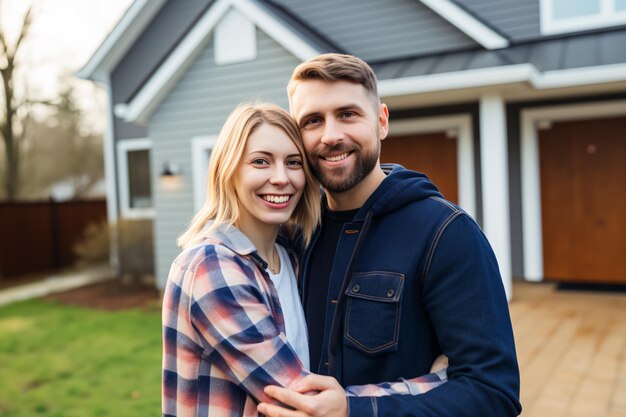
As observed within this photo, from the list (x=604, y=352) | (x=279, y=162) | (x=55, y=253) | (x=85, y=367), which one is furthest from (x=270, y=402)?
(x=55, y=253)

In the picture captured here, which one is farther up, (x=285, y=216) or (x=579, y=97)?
(x=579, y=97)

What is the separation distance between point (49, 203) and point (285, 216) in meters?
13.1

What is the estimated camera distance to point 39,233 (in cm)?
1272

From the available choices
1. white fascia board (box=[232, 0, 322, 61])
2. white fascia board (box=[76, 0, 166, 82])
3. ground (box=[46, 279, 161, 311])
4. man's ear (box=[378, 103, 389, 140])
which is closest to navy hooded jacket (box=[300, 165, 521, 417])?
man's ear (box=[378, 103, 389, 140])

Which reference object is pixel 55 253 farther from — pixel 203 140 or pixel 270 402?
pixel 270 402

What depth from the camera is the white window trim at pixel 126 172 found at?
11.1 metres

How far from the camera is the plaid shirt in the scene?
4.49ft

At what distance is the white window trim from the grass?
2.91 meters

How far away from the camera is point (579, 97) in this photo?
24.2ft

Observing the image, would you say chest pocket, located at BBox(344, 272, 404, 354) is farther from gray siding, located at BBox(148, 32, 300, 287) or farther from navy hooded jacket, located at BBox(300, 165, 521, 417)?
gray siding, located at BBox(148, 32, 300, 287)

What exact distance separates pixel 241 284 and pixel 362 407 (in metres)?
0.45

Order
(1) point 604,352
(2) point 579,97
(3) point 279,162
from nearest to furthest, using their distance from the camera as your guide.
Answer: (3) point 279,162 → (1) point 604,352 → (2) point 579,97

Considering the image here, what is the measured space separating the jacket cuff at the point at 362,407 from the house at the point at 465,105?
5341mm

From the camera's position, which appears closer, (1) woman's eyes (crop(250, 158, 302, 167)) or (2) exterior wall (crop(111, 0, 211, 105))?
(1) woman's eyes (crop(250, 158, 302, 167))
